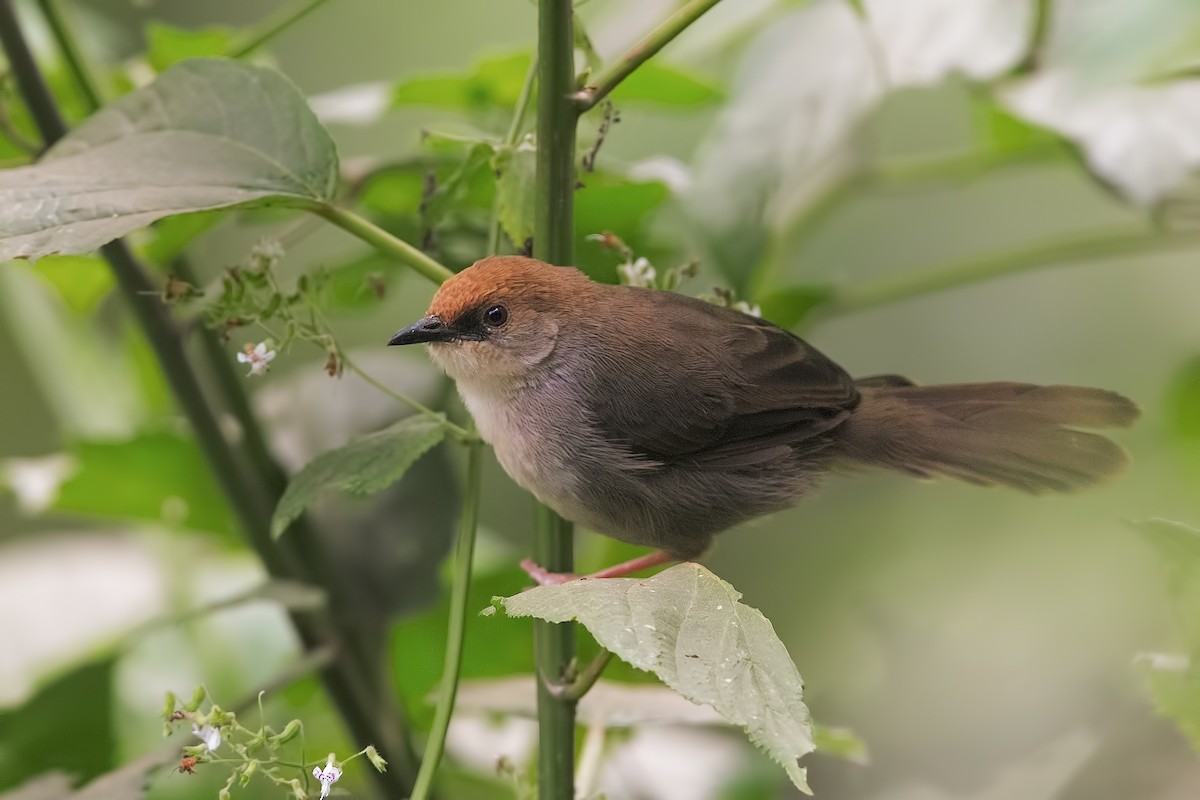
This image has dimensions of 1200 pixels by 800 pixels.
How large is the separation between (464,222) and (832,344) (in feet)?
6.09

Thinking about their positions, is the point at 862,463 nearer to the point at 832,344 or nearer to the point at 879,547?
the point at 879,547

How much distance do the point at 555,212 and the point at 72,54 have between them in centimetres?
72

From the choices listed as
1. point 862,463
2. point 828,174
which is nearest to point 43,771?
point 862,463

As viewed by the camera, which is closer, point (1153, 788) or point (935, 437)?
point (935, 437)

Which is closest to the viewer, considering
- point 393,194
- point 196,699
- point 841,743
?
point 196,699

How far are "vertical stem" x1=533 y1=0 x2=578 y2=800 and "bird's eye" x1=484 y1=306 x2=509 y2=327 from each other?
10.1 inches

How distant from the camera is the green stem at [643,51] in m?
0.95

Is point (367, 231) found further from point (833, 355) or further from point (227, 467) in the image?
point (833, 355)

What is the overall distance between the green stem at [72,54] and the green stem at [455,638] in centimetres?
67

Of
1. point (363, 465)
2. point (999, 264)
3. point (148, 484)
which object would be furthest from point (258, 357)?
point (999, 264)

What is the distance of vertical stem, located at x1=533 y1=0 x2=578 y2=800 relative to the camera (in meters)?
0.97

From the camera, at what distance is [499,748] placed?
2020mm

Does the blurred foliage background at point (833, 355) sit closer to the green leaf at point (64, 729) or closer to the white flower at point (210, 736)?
the green leaf at point (64, 729)

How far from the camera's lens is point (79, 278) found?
1.63m
